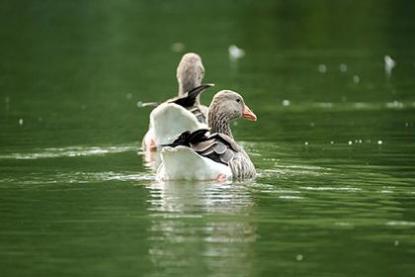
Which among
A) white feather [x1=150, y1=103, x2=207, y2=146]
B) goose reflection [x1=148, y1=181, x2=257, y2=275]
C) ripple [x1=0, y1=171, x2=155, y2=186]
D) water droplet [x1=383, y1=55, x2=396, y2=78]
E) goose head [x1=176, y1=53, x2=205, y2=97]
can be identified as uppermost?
water droplet [x1=383, y1=55, x2=396, y2=78]

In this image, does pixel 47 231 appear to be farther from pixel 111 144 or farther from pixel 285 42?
pixel 285 42

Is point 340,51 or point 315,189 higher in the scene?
point 340,51

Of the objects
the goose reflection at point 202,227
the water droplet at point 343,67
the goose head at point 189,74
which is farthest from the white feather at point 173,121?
the water droplet at point 343,67

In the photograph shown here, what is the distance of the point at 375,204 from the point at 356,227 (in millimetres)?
1393

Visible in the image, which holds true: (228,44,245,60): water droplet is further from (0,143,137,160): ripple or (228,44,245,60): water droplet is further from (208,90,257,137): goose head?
(208,90,257,137): goose head

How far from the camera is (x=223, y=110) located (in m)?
18.2

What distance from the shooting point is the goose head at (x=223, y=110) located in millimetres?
18219

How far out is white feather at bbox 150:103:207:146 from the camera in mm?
16141

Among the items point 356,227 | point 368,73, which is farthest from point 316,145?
point 368,73

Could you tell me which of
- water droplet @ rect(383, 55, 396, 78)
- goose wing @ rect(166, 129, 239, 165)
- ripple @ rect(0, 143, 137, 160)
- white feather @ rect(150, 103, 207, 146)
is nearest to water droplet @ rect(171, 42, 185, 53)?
water droplet @ rect(383, 55, 396, 78)

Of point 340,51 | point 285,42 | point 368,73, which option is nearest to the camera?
point 368,73

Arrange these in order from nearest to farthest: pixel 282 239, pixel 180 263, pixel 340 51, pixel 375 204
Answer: pixel 180 263 < pixel 282 239 < pixel 375 204 < pixel 340 51

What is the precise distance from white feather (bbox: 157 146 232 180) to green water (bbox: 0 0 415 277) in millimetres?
167

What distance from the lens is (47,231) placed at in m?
14.0
